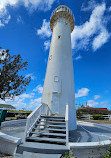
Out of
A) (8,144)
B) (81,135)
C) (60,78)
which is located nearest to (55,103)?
(60,78)

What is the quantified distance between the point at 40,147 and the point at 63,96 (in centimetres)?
345

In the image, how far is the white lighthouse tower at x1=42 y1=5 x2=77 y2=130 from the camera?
6.04 m

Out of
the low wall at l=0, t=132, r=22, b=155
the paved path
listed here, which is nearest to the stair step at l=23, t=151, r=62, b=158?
the low wall at l=0, t=132, r=22, b=155

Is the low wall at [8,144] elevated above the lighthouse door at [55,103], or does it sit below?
below

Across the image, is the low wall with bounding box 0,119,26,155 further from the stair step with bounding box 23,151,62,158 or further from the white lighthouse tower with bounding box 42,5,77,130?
the white lighthouse tower with bounding box 42,5,77,130

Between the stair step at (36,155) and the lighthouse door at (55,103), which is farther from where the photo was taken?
the lighthouse door at (55,103)

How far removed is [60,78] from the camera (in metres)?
6.54

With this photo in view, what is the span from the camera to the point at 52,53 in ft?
24.6

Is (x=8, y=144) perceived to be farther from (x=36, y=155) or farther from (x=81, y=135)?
(x=81, y=135)

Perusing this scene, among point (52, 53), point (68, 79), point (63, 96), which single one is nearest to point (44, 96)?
point (63, 96)

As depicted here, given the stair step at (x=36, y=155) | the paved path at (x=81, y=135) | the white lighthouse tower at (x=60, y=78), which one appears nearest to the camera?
the stair step at (x=36, y=155)

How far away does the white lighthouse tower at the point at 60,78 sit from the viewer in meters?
6.04

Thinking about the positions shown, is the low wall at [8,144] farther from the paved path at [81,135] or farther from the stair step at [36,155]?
the paved path at [81,135]

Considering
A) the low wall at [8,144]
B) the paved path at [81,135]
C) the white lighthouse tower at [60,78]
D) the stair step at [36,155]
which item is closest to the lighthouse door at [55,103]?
the white lighthouse tower at [60,78]
